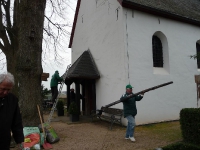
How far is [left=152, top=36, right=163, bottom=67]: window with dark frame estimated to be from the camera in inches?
424

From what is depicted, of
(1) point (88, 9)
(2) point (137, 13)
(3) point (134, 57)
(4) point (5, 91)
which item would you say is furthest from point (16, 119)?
(1) point (88, 9)

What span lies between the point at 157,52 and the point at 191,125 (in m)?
5.68

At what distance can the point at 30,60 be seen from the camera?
673cm

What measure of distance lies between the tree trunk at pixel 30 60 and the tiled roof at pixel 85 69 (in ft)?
11.8

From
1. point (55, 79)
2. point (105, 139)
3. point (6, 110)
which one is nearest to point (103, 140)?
point (105, 139)

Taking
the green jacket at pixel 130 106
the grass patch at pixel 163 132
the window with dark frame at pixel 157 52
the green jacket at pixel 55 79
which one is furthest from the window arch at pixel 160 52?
the green jacket at pixel 55 79

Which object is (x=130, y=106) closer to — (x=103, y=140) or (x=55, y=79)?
(x=103, y=140)

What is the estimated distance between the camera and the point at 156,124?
9555 millimetres

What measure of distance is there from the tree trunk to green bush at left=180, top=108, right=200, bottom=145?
473cm

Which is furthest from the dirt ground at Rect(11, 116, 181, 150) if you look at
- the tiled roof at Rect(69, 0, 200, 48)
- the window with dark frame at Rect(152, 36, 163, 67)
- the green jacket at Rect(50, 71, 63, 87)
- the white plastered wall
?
the tiled roof at Rect(69, 0, 200, 48)

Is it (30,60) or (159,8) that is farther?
(159,8)

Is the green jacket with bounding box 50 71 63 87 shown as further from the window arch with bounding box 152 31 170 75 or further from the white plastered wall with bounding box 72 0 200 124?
the window arch with bounding box 152 31 170 75

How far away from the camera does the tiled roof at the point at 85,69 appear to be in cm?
1056

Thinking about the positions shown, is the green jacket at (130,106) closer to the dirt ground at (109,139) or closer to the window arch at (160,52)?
the dirt ground at (109,139)
